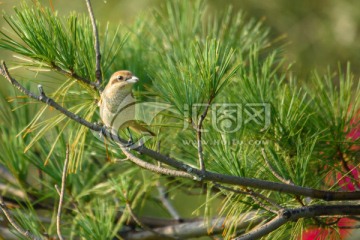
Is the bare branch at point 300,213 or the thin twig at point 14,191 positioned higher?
the bare branch at point 300,213

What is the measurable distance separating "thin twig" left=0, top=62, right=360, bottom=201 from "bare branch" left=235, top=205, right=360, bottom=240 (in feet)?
0.06

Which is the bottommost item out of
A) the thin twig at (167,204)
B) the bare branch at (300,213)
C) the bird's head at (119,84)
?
the thin twig at (167,204)

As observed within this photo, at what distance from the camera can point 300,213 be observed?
1.11 metres

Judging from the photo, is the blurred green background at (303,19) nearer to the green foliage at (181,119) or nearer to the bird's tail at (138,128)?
the green foliage at (181,119)

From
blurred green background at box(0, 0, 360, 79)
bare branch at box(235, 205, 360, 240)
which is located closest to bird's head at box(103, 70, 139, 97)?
bare branch at box(235, 205, 360, 240)

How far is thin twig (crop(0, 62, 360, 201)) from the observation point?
0.99 m

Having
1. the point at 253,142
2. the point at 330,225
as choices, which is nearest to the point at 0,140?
the point at 253,142

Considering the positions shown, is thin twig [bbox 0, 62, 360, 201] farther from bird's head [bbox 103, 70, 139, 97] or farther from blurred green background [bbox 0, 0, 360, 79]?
blurred green background [bbox 0, 0, 360, 79]

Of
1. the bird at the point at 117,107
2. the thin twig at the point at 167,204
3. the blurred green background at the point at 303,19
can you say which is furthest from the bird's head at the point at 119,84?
the blurred green background at the point at 303,19

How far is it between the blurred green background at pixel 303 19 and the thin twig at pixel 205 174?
185cm

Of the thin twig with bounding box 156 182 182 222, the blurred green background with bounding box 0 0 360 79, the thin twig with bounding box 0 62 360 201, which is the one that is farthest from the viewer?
the blurred green background with bounding box 0 0 360 79

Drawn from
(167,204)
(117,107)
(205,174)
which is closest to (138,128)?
(117,107)

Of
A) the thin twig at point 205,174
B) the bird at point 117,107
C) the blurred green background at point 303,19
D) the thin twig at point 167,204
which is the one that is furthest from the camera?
the blurred green background at point 303,19

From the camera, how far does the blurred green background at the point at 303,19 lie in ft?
9.84
